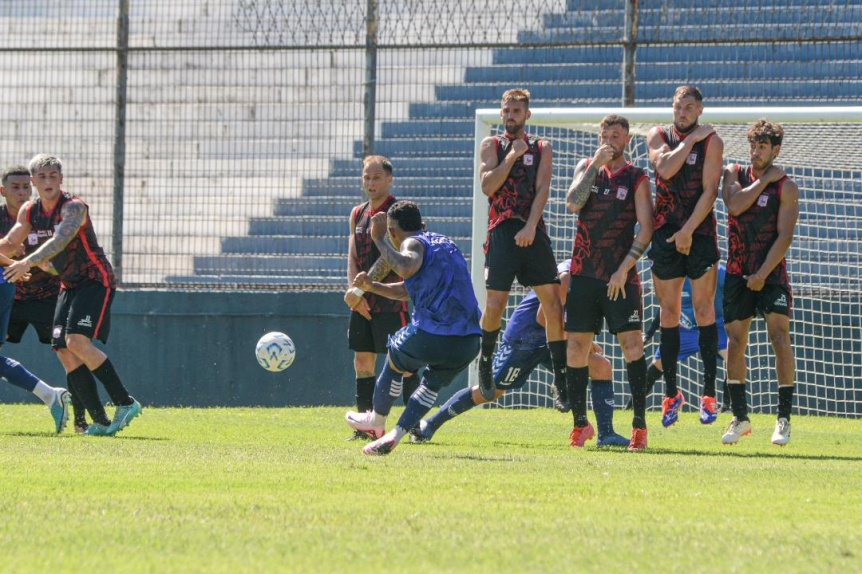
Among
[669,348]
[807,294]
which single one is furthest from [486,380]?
[807,294]

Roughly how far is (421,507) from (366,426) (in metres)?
3.30

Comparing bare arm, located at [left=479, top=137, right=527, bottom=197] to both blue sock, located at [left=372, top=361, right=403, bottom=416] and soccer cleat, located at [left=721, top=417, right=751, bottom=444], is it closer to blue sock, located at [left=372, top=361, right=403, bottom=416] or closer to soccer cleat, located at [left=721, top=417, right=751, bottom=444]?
blue sock, located at [left=372, top=361, right=403, bottom=416]

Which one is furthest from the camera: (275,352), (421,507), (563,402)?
(275,352)

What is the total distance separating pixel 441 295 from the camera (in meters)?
8.49

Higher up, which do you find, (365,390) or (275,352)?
(275,352)

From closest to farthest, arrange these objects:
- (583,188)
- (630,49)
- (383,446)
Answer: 1. (383,446)
2. (583,188)
3. (630,49)

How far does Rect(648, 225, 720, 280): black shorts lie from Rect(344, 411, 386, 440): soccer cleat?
234 cm

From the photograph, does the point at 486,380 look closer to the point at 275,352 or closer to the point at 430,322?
the point at 430,322

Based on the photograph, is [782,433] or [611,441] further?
[782,433]

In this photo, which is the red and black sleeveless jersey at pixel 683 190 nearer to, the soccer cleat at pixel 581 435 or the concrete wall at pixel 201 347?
the soccer cleat at pixel 581 435

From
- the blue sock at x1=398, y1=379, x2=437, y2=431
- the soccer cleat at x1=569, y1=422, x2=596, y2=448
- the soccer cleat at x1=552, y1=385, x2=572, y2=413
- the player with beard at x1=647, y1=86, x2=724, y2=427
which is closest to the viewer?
the blue sock at x1=398, y1=379, x2=437, y2=431

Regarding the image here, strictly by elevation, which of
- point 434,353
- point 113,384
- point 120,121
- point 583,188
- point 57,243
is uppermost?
point 120,121

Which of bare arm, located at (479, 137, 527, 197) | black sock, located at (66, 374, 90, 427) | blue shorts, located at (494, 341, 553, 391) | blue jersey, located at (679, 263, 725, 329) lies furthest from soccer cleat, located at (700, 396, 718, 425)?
black sock, located at (66, 374, 90, 427)

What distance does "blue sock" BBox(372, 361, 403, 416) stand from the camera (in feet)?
28.6
